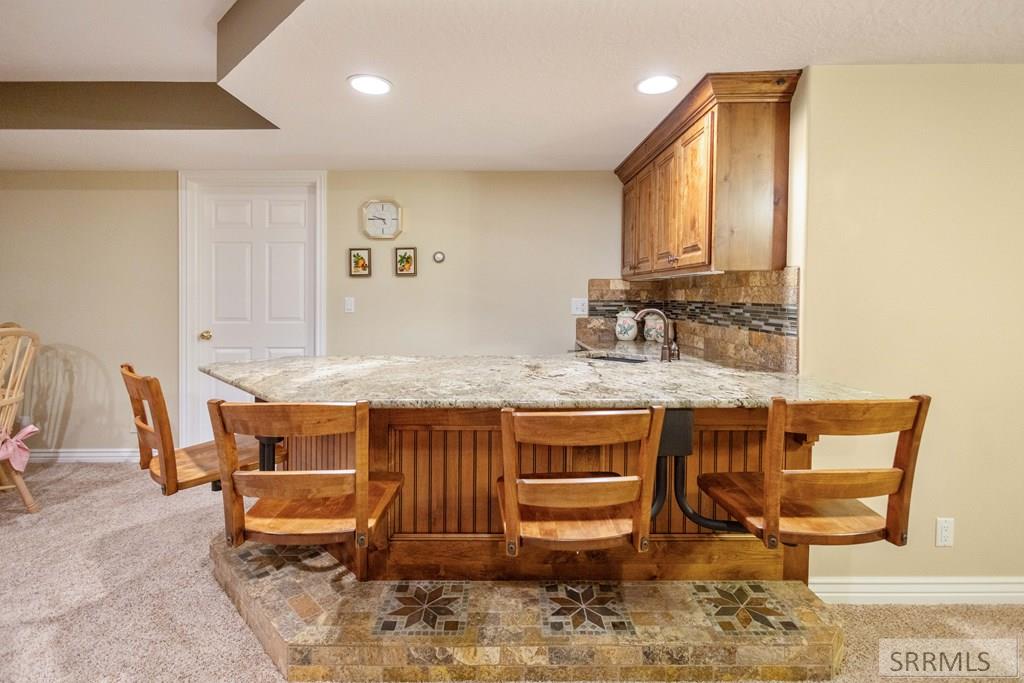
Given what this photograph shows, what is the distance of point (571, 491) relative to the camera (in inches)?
48.2

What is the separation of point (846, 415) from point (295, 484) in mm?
1345

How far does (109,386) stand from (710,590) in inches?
160

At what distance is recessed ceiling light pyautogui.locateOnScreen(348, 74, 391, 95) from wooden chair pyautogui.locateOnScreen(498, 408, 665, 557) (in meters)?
1.61

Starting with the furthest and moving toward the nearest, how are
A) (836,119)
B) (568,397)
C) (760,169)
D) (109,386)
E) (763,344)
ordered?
(109,386), (763,344), (760,169), (836,119), (568,397)

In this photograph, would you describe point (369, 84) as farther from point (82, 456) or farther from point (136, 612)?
point (82, 456)

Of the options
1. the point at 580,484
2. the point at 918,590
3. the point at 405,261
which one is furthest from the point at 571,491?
the point at 405,261

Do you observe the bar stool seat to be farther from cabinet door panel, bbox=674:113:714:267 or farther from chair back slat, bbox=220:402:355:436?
cabinet door panel, bbox=674:113:714:267

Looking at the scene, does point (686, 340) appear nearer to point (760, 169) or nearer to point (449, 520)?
point (760, 169)

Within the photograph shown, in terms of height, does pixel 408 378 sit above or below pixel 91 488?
above

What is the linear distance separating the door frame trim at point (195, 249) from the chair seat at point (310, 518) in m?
2.30

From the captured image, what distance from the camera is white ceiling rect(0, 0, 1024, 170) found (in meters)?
1.61

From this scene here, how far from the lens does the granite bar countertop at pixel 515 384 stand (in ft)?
4.58

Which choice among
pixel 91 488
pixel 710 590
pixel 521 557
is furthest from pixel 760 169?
pixel 91 488

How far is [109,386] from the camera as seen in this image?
3.62 m
